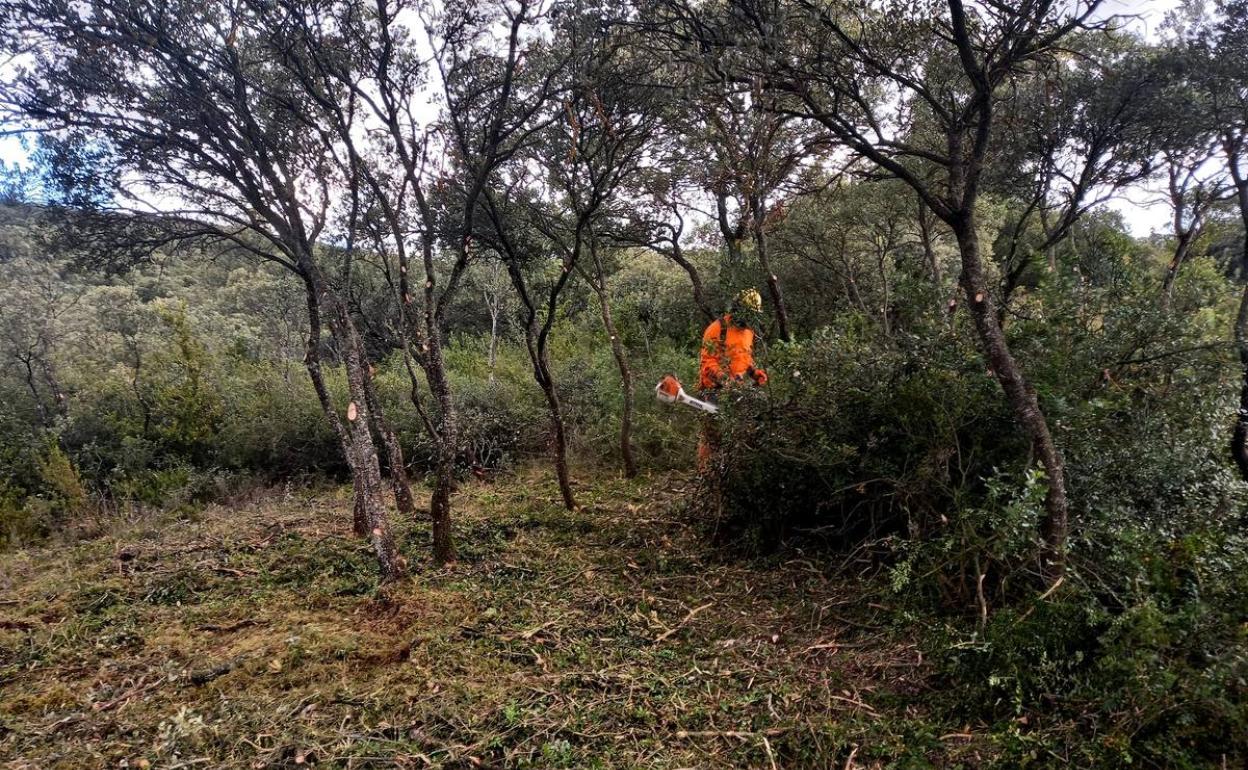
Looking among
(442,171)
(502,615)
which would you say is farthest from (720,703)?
(442,171)

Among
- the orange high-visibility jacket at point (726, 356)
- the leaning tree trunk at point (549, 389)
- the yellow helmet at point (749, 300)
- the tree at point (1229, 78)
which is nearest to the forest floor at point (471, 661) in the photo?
the leaning tree trunk at point (549, 389)

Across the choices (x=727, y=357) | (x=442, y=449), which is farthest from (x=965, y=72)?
(x=442, y=449)

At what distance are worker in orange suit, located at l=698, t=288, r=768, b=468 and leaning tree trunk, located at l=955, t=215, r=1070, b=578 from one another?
6.15 feet

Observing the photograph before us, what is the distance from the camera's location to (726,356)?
534 centimetres

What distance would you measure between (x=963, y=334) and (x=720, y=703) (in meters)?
2.75

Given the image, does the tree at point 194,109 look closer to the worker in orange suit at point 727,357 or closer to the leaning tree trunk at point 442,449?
the leaning tree trunk at point 442,449

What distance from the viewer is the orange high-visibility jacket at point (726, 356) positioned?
197 inches

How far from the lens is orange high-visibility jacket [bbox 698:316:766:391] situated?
16.4ft

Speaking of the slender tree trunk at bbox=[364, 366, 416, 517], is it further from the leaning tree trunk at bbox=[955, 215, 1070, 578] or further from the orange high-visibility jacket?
the leaning tree trunk at bbox=[955, 215, 1070, 578]

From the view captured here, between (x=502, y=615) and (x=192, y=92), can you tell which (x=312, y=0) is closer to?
(x=192, y=92)

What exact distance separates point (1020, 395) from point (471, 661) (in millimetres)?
3203

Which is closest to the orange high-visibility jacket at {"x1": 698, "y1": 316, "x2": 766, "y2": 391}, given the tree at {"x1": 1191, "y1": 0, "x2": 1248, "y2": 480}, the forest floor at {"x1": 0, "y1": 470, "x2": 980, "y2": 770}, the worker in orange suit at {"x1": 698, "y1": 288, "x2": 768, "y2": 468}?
the worker in orange suit at {"x1": 698, "y1": 288, "x2": 768, "y2": 468}

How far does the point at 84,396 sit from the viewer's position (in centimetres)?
1144

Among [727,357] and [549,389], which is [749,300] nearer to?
[727,357]
